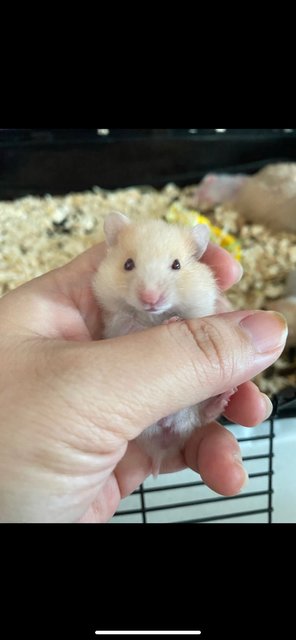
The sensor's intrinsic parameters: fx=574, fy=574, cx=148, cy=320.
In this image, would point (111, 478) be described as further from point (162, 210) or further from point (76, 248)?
point (162, 210)

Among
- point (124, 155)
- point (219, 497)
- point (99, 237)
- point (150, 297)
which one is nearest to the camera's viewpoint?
point (150, 297)

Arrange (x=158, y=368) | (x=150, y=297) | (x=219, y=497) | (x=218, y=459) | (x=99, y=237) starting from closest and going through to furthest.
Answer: (x=158, y=368), (x=150, y=297), (x=218, y=459), (x=219, y=497), (x=99, y=237)

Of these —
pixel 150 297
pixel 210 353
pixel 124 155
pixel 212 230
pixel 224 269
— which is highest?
pixel 124 155

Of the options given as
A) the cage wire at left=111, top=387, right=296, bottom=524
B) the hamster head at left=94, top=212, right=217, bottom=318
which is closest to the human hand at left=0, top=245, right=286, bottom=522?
the hamster head at left=94, top=212, right=217, bottom=318

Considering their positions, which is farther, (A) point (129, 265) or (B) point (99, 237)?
(B) point (99, 237)

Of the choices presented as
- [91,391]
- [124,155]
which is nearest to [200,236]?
[91,391]

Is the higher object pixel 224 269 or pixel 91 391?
pixel 224 269

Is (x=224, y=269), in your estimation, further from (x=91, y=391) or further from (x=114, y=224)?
(x=91, y=391)

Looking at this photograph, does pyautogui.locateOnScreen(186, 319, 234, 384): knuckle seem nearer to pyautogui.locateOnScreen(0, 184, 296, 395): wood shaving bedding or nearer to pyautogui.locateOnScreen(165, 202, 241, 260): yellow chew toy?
pyautogui.locateOnScreen(0, 184, 296, 395): wood shaving bedding
